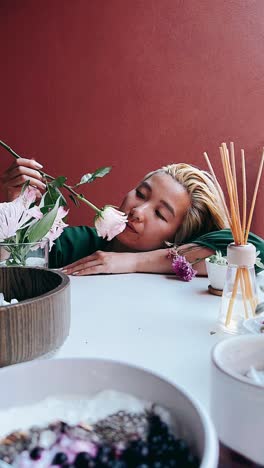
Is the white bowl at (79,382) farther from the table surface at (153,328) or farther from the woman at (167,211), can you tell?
the woman at (167,211)

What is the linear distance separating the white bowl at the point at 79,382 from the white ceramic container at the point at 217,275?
0.57 meters

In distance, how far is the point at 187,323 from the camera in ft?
2.32

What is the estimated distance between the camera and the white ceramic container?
892 mm

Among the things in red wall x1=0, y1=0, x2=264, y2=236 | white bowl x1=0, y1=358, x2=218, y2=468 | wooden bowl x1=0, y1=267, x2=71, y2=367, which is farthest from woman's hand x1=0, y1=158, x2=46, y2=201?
red wall x1=0, y1=0, x2=264, y2=236

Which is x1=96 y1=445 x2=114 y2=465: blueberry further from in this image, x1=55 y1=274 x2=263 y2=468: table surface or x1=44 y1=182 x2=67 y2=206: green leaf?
x1=44 y1=182 x2=67 y2=206: green leaf

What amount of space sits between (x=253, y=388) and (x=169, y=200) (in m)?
1.02

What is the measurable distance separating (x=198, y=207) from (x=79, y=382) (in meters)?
1.02

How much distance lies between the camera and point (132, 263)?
115cm

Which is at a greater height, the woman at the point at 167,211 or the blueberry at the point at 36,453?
the woman at the point at 167,211

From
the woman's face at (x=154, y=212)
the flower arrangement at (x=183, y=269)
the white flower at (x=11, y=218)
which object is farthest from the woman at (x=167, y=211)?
the white flower at (x=11, y=218)

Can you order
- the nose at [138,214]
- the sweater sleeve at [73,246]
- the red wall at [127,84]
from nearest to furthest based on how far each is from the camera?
the nose at [138,214], the sweater sleeve at [73,246], the red wall at [127,84]

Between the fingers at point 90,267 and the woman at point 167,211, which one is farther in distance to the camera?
the woman at point 167,211

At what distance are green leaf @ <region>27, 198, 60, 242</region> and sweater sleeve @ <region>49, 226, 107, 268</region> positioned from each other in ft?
2.26

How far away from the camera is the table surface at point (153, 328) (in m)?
0.53
